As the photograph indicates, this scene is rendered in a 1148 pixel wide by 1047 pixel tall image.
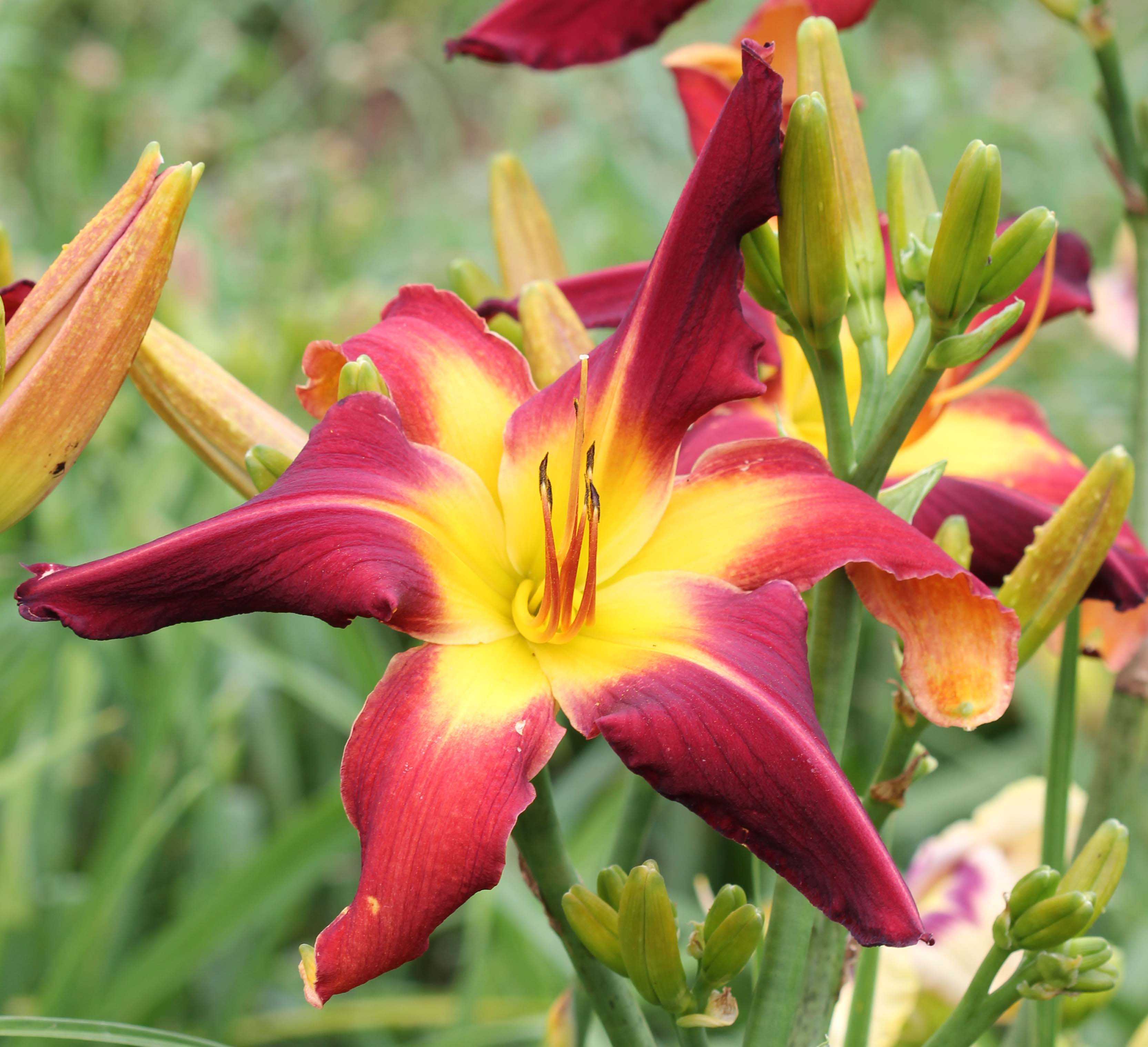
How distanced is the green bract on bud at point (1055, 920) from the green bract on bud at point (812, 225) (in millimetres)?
210

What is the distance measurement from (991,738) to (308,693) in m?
1.32

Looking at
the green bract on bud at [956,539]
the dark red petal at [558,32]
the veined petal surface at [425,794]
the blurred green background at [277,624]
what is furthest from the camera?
the blurred green background at [277,624]

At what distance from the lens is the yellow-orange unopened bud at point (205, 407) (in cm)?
46

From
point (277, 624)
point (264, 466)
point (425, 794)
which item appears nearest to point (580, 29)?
point (264, 466)

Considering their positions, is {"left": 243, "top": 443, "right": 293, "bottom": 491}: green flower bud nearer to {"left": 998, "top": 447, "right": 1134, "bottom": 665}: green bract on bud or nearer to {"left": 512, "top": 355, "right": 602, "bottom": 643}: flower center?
{"left": 512, "top": 355, "right": 602, "bottom": 643}: flower center

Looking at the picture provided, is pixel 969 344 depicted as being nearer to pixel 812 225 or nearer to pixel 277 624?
pixel 812 225

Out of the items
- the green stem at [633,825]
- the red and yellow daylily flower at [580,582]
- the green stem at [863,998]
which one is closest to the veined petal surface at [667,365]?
the red and yellow daylily flower at [580,582]

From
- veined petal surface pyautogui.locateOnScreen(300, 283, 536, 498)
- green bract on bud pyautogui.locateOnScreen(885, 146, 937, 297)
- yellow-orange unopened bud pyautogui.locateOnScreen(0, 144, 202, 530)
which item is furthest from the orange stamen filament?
yellow-orange unopened bud pyautogui.locateOnScreen(0, 144, 202, 530)

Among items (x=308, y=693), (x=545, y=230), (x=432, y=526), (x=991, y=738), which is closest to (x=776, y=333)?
(x=545, y=230)

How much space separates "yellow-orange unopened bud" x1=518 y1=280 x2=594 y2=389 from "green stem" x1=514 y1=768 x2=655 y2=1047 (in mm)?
169

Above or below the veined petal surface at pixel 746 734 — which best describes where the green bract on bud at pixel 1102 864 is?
below

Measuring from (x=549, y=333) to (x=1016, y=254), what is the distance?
182mm

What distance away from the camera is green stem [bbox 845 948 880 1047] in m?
0.50

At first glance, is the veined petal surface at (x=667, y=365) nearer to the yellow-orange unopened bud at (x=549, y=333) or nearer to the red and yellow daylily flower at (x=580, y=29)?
the yellow-orange unopened bud at (x=549, y=333)
